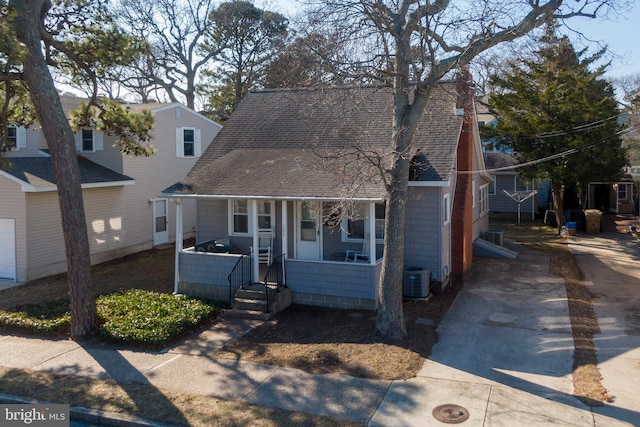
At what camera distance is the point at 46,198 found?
17.9 m

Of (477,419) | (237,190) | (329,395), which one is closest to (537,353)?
(477,419)

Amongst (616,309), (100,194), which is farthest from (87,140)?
(616,309)

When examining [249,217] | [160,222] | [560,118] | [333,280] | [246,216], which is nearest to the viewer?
[333,280]

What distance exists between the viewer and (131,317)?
12172 mm

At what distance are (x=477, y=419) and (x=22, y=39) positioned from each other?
1120cm

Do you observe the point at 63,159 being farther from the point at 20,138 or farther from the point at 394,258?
the point at 20,138

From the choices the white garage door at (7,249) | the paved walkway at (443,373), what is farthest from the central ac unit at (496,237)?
the white garage door at (7,249)

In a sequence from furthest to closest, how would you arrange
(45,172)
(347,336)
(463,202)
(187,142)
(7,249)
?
(187,142) < (45,172) < (7,249) < (463,202) < (347,336)

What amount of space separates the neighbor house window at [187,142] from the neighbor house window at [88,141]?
10.7 feet

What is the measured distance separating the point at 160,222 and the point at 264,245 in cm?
944

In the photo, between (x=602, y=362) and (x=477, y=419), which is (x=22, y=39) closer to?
(x=477, y=419)

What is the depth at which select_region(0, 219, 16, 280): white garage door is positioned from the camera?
1734cm

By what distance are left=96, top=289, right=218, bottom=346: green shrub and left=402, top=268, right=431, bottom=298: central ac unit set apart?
15.6ft

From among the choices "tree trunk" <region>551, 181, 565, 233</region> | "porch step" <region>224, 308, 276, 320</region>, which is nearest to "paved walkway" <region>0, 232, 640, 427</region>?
"porch step" <region>224, 308, 276, 320</region>
